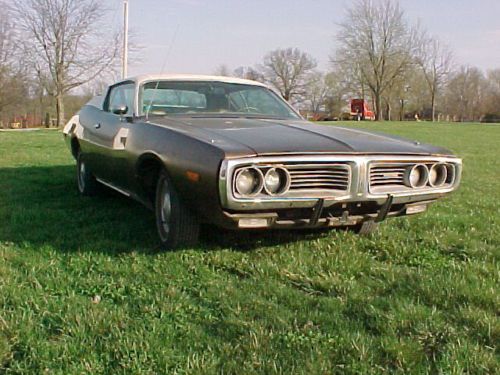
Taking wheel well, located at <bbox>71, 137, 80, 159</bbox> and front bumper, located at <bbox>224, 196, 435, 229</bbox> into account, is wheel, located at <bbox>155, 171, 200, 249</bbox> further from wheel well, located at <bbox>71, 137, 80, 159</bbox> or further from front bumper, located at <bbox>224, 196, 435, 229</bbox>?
wheel well, located at <bbox>71, 137, 80, 159</bbox>

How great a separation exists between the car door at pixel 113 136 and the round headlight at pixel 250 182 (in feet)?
5.15

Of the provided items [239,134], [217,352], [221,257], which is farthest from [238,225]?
[217,352]

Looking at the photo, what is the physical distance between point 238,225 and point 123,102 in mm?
2486

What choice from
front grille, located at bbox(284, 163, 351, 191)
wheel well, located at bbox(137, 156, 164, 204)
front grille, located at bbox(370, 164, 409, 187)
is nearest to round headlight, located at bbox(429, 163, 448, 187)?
front grille, located at bbox(370, 164, 409, 187)

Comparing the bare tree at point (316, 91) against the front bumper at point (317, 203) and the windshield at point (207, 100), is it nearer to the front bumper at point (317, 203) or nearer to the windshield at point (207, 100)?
the windshield at point (207, 100)

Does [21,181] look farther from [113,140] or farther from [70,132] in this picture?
[113,140]

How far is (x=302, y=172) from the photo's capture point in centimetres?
304

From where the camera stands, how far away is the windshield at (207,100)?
4.43 metres

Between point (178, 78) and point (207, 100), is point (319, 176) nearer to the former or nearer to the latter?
point (207, 100)

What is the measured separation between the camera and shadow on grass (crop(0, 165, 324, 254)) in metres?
3.72

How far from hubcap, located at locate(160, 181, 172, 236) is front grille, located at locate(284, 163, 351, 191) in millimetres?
1039

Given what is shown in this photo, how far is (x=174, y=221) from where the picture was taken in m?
3.42

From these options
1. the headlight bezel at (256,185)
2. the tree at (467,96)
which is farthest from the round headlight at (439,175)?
the tree at (467,96)

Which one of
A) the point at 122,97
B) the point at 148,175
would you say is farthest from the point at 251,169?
the point at 122,97
